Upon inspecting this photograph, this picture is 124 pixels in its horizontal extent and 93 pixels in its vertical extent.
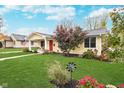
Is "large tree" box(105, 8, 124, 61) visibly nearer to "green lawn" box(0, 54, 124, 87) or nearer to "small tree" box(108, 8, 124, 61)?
"small tree" box(108, 8, 124, 61)

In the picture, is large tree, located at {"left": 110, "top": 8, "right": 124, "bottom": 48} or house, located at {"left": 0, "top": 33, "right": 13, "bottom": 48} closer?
large tree, located at {"left": 110, "top": 8, "right": 124, "bottom": 48}

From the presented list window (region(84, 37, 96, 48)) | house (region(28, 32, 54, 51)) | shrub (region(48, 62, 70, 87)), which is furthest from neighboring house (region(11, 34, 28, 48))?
window (region(84, 37, 96, 48))

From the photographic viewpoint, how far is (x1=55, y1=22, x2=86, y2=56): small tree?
35.4 feet

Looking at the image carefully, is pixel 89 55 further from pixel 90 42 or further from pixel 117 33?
pixel 117 33

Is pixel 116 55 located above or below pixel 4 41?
below

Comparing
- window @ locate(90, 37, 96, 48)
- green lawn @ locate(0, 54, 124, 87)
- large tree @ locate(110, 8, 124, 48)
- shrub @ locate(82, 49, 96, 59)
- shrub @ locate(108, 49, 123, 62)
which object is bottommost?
green lawn @ locate(0, 54, 124, 87)

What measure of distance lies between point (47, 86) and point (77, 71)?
1915 millimetres

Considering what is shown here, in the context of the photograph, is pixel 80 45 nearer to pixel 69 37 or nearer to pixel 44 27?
pixel 69 37

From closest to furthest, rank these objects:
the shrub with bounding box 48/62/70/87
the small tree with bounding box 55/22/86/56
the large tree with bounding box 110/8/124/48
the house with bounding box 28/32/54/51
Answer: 1. the large tree with bounding box 110/8/124/48
2. the shrub with bounding box 48/62/70/87
3. the house with bounding box 28/32/54/51
4. the small tree with bounding box 55/22/86/56

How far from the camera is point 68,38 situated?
11039 mm

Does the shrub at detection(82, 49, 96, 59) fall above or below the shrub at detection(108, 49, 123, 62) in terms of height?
below

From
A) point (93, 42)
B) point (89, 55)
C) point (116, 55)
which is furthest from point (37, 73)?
point (93, 42)

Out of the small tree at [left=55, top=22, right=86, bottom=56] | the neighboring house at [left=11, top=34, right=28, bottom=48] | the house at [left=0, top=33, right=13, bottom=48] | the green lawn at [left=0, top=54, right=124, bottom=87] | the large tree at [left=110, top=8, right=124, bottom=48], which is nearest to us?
the large tree at [left=110, top=8, right=124, bottom=48]
